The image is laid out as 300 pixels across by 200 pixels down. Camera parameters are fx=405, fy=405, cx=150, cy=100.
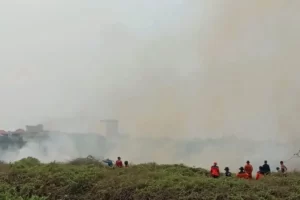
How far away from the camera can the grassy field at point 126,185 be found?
11148 mm

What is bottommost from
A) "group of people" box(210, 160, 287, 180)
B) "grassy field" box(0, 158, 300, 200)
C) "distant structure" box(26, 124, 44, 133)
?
"grassy field" box(0, 158, 300, 200)

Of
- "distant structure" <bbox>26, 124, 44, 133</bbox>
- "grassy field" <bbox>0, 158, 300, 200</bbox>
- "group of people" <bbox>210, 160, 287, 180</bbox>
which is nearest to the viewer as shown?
"grassy field" <bbox>0, 158, 300, 200</bbox>

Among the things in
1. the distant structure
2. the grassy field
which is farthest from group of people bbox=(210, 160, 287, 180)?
the distant structure

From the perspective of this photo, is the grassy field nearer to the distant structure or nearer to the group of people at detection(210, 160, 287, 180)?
the group of people at detection(210, 160, 287, 180)

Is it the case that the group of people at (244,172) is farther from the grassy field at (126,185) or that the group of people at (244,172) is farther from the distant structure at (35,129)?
the distant structure at (35,129)

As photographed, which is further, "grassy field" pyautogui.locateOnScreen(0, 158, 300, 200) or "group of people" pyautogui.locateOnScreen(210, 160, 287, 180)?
"group of people" pyautogui.locateOnScreen(210, 160, 287, 180)

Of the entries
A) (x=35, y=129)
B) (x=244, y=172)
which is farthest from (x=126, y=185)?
(x=35, y=129)

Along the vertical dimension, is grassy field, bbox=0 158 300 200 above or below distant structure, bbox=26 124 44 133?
below

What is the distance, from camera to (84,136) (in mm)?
37406

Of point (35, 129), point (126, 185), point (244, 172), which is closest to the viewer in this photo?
point (126, 185)

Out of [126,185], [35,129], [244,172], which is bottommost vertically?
[126,185]

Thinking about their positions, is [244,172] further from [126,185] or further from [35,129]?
[35,129]

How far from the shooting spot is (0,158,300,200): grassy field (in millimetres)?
11148

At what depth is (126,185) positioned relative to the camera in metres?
12.0
